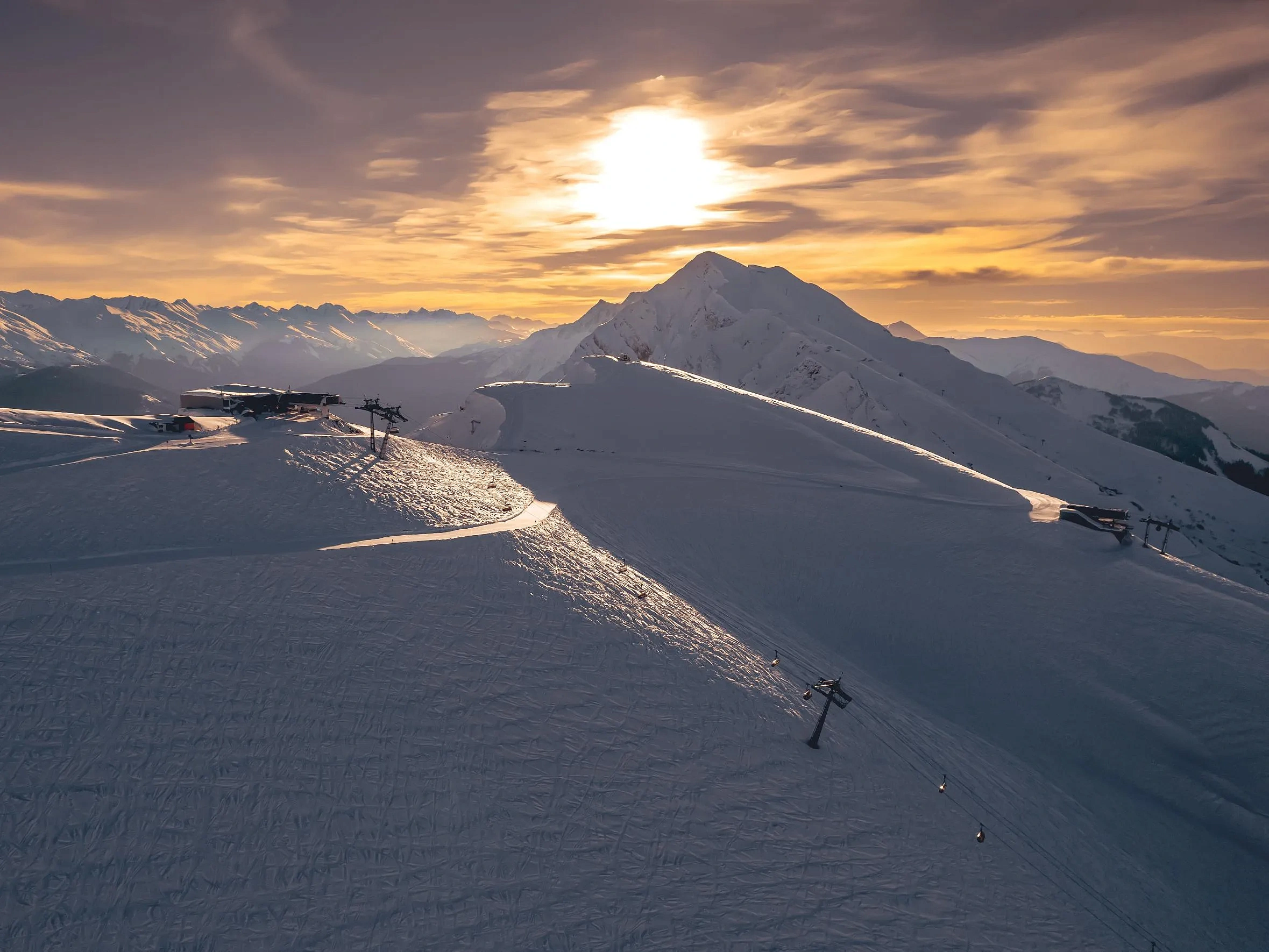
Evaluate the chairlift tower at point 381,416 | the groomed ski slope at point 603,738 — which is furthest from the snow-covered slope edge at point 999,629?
the chairlift tower at point 381,416

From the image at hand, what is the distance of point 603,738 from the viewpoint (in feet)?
103

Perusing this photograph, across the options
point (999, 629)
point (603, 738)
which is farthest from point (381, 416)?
point (999, 629)

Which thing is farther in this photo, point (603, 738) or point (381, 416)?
point (381, 416)

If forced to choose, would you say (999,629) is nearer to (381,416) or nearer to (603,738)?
(603,738)

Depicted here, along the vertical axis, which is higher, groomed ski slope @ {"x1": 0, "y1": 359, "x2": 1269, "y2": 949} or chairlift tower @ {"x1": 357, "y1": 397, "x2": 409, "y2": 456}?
chairlift tower @ {"x1": 357, "y1": 397, "x2": 409, "y2": 456}

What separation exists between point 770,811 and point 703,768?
11.4 feet

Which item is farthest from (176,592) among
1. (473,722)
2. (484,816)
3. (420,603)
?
(484,816)

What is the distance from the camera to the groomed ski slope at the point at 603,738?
23.1 metres

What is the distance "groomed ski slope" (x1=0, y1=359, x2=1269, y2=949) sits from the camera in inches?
910

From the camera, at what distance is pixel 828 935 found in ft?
82.2

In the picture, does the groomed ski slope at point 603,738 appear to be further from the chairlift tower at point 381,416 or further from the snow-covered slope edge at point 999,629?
the chairlift tower at point 381,416

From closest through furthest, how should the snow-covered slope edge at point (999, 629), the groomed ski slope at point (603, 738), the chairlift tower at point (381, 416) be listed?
the groomed ski slope at point (603, 738)
the snow-covered slope edge at point (999, 629)
the chairlift tower at point (381, 416)

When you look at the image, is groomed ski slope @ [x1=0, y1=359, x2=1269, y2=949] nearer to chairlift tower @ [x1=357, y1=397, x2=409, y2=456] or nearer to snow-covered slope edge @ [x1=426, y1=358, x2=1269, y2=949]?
snow-covered slope edge @ [x1=426, y1=358, x2=1269, y2=949]

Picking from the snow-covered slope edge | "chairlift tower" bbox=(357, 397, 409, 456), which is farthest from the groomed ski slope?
"chairlift tower" bbox=(357, 397, 409, 456)
